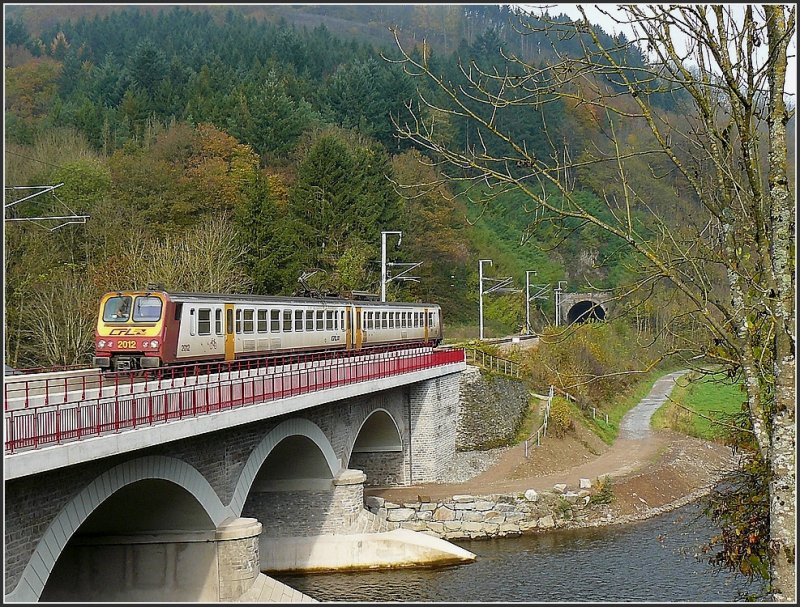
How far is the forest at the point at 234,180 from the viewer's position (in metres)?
38.8

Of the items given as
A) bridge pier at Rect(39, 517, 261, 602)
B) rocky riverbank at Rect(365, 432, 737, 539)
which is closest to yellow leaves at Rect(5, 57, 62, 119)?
rocky riverbank at Rect(365, 432, 737, 539)

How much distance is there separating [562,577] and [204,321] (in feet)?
33.9

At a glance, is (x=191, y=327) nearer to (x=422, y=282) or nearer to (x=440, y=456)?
(x=440, y=456)

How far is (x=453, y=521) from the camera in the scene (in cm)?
3056

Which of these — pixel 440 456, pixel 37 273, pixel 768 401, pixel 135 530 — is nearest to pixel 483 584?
pixel 135 530

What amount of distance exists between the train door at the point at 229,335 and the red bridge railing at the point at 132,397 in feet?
1.33

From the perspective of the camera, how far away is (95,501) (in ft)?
46.8

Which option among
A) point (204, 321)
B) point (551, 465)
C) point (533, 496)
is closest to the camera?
point (204, 321)

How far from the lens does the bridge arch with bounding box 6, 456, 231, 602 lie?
12773mm

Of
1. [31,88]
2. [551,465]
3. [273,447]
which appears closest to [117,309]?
[273,447]

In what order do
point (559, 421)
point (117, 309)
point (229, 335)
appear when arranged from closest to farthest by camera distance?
point (117, 309) → point (229, 335) → point (559, 421)

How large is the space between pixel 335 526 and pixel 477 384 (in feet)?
45.7

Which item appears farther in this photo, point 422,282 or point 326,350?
point 422,282

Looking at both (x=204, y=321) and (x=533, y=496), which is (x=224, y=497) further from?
(x=533, y=496)
